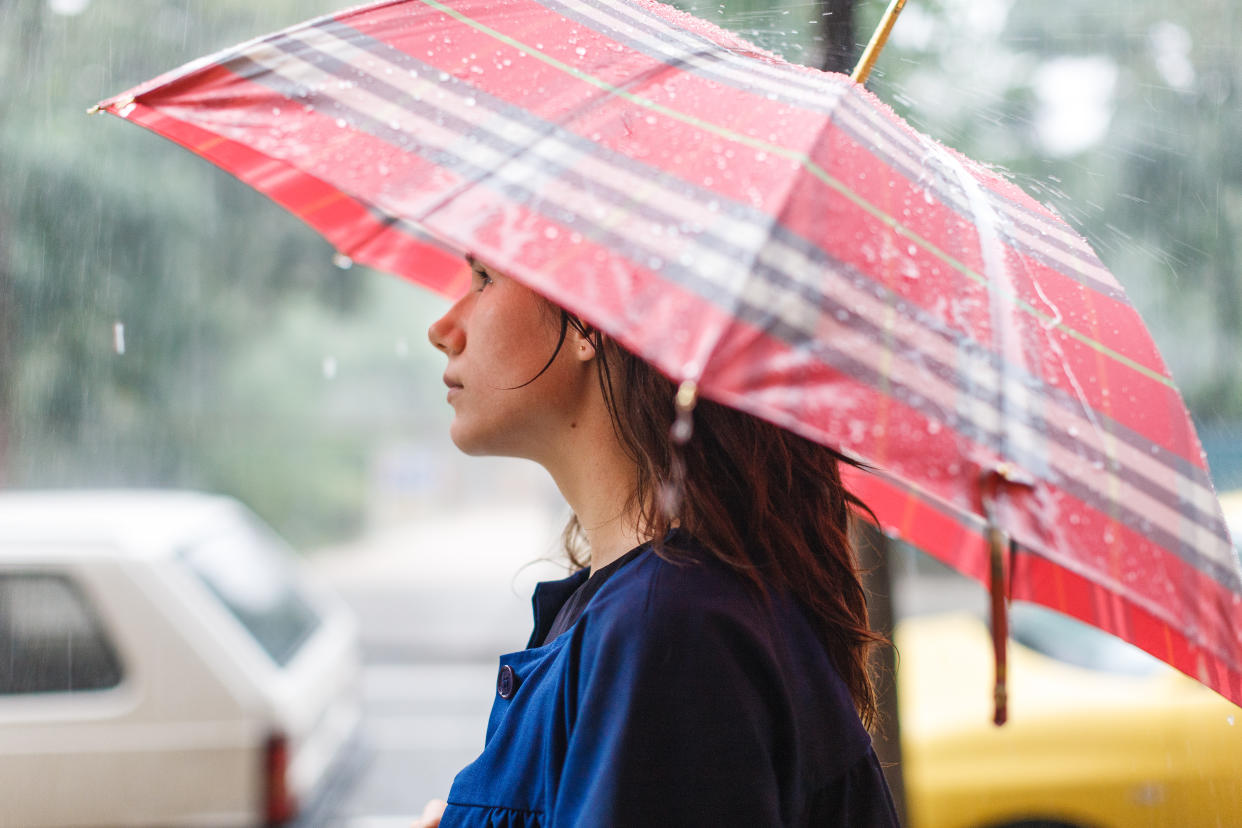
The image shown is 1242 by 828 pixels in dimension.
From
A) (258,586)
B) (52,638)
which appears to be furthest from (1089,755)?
(52,638)

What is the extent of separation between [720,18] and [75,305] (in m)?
6.81

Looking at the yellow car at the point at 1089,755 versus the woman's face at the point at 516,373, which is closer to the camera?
the woman's face at the point at 516,373

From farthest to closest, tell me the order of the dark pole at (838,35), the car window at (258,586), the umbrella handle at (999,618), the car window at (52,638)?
the car window at (258,586) < the car window at (52,638) < the dark pole at (838,35) < the umbrella handle at (999,618)

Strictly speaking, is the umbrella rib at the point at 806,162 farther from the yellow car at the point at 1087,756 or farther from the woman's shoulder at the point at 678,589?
the yellow car at the point at 1087,756

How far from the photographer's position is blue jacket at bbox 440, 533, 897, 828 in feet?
3.56

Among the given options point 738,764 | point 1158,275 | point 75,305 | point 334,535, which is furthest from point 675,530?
point 334,535

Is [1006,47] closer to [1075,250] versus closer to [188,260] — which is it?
[1075,250]

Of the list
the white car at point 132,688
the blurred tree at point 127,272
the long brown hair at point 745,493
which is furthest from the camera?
the blurred tree at point 127,272

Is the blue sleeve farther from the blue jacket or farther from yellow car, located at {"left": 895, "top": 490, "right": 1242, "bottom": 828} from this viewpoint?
yellow car, located at {"left": 895, "top": 490, "right": 1242, "bottom": 828}

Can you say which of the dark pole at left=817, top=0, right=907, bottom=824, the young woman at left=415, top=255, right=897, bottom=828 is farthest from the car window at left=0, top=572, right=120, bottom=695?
the dark pole at left=817, top=0, right=907, bottom=824

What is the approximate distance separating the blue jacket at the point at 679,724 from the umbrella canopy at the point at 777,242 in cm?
27

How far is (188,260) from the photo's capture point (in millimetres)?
8969

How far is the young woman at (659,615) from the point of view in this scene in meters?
1.10

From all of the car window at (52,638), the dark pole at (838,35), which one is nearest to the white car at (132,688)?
the car window at (52,638)
